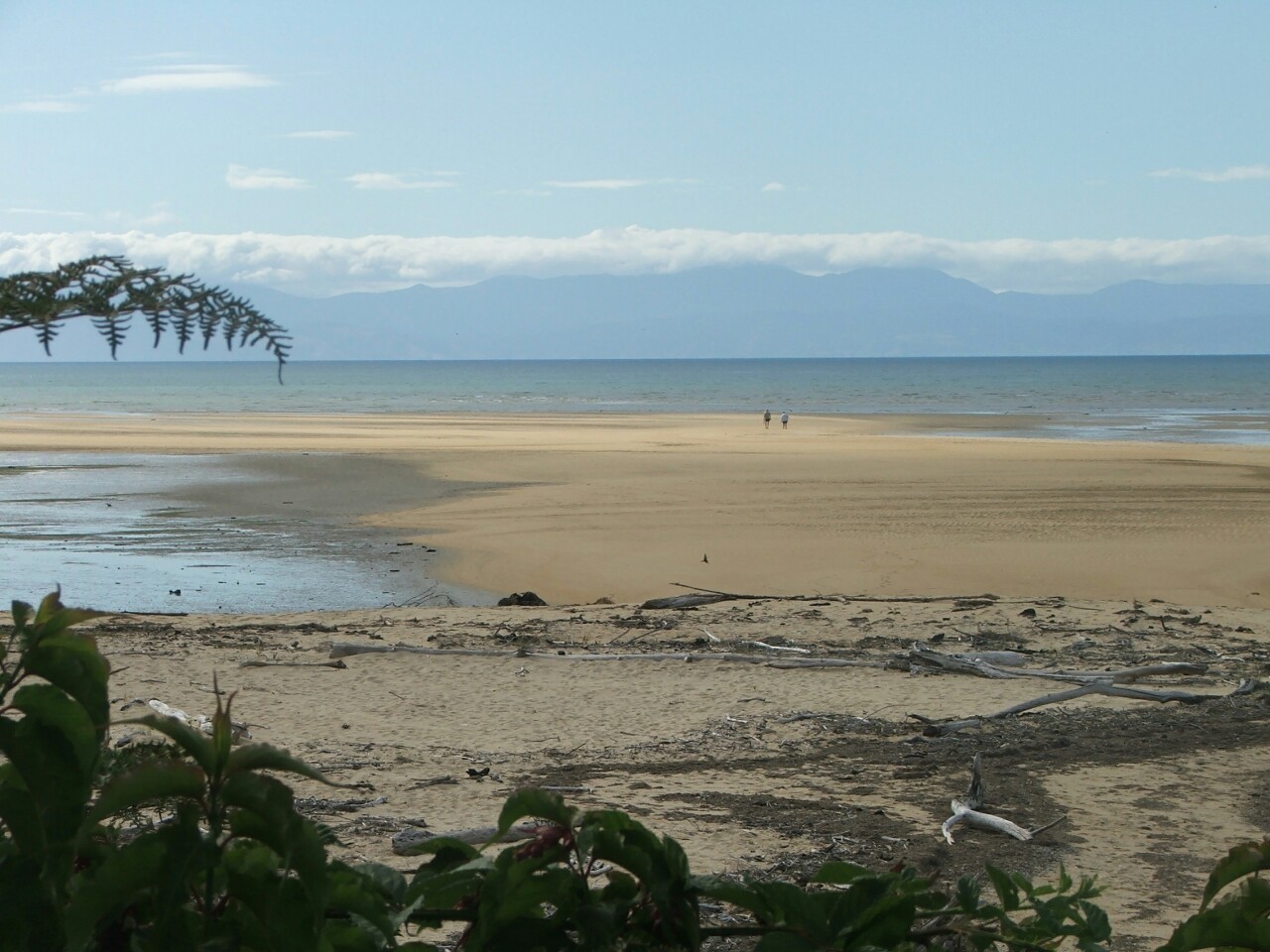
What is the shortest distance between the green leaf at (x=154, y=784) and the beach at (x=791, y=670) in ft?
12.7

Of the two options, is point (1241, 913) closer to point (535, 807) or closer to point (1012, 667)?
point (535, 807)

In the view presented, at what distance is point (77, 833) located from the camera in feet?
3.62

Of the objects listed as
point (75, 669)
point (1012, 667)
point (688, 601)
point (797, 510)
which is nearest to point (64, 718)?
point (75, 669)

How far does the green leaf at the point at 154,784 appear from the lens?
1.05 m

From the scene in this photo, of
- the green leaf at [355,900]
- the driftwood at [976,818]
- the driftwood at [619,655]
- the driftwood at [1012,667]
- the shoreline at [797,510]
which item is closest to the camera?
the green leaf at [355,900]

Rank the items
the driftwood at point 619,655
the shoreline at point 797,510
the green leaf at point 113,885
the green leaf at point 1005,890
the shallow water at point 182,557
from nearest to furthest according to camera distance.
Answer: the green leaf at point 113,885 → the green leaf at point 1005,890 → the driftwood at point 619,655 → the shallow water at point 182,557 → the shoreline at point 797,510

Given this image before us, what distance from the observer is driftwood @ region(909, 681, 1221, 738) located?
729cm

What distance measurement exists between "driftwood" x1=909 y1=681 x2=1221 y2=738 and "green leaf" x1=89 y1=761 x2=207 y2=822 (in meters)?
6.55

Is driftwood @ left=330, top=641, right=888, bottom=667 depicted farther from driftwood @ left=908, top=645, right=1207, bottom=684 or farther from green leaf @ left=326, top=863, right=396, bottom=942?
green leaf @ left=326, top=863, right=396, bottom=942

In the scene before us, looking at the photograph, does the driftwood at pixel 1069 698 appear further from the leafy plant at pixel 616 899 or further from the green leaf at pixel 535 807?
the green leaf at pixel 535 807

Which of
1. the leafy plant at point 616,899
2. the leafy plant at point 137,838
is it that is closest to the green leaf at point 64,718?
the leafy plant at point 137,838

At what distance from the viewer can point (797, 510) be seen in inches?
818

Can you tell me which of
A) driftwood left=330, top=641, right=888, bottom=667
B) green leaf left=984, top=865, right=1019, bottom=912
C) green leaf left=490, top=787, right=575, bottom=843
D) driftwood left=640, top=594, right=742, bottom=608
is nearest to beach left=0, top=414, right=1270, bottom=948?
driftwood left=330, top=641, right=888, bottom=667

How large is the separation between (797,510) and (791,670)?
11.8 meters
